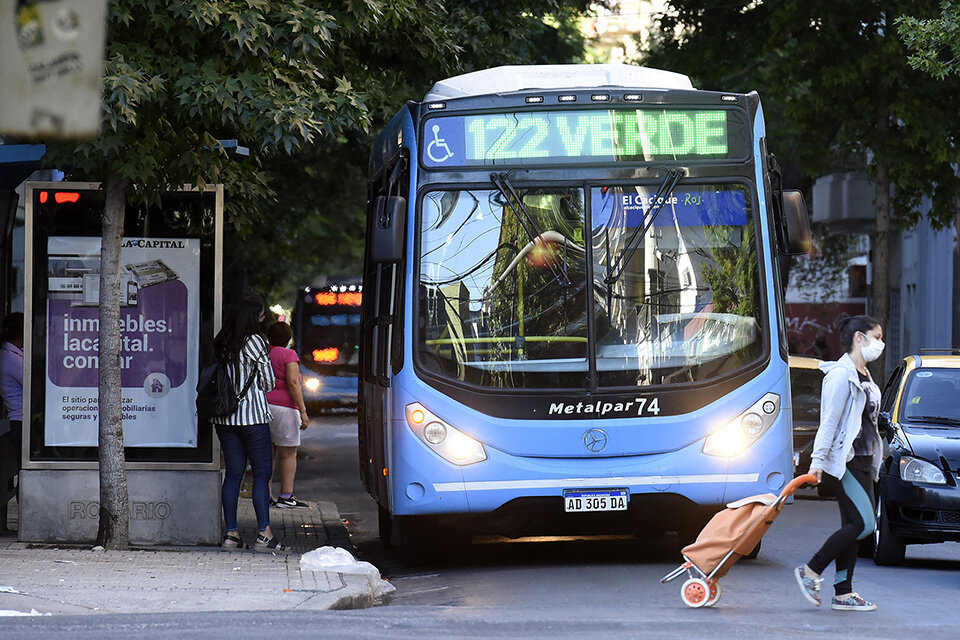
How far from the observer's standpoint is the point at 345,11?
11.5 meters

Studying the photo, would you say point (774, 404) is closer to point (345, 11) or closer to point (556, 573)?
point (556, 573)

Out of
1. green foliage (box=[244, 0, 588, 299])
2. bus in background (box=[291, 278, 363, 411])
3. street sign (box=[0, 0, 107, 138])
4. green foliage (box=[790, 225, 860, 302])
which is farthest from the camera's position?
green foliage (box=[790, 225, 860, 302])

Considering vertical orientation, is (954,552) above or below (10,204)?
below

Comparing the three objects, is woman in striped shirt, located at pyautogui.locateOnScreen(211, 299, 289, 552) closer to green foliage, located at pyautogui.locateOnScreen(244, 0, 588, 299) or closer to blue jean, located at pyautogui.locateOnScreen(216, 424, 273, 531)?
blue jean, located at pyautogui.locateOnScreen(216, 424, 273, 531)

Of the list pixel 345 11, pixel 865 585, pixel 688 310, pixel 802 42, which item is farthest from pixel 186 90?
pixel 802 42

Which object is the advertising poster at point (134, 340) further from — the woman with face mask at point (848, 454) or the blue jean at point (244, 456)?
the woman with face mask at point (848, 454)

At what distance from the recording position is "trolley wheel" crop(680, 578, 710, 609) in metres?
8.95

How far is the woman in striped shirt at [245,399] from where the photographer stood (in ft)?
38.1

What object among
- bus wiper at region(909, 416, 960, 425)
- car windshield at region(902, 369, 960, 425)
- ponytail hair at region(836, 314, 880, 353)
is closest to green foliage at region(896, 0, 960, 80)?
car windshield at region(902, 369, 960, 425)

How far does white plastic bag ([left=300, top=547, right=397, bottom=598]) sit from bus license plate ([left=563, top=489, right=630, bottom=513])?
1.21 metres

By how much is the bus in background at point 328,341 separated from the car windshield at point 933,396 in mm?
21306

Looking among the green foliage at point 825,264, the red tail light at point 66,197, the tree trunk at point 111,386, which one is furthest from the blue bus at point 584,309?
the green foliage at point 825,264

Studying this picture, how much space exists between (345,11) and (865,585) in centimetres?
521

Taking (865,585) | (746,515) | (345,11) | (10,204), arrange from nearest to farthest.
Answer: (746,515) → (865,585) → (345,11) → (10,204)
